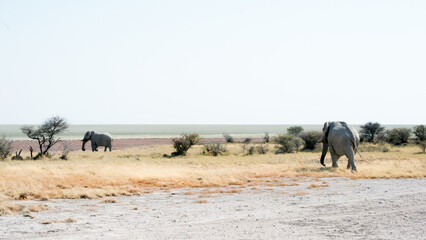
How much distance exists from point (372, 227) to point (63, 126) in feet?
115

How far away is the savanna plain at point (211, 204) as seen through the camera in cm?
950

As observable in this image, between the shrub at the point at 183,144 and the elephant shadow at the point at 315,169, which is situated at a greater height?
the shrub at the point at 183,144

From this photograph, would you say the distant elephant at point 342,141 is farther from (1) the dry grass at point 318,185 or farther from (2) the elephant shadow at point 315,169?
(1) the dry grass at point 318,185

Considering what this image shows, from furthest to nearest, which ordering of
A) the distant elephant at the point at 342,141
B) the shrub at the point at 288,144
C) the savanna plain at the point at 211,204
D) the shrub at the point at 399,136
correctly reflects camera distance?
the shrub at the point at 399,136, the shrub at the point at 288,144, the distant elephant at the point at 342,141, the savanna plain at the point at 211,204

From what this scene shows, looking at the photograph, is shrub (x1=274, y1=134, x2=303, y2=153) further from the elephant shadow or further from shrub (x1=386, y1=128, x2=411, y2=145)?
the elephant shadow

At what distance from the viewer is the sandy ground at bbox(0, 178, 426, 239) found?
925 cm

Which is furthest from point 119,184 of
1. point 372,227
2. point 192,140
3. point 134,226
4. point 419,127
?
point 419,127

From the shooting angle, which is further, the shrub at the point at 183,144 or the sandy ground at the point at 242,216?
the shrub at the point at 183,144

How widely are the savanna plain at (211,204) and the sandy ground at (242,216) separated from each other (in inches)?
0.9

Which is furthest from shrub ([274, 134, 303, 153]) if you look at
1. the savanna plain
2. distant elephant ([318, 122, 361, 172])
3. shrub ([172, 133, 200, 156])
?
the savanna plain

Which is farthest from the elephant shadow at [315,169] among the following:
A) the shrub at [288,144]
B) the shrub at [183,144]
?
the shrub at [183,144]

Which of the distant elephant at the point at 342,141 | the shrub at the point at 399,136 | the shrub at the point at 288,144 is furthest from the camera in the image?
the shrub at the point at 399,136

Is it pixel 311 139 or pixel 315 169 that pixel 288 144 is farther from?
pixel 315 169

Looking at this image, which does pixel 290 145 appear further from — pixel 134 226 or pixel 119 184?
pixel 134 226
